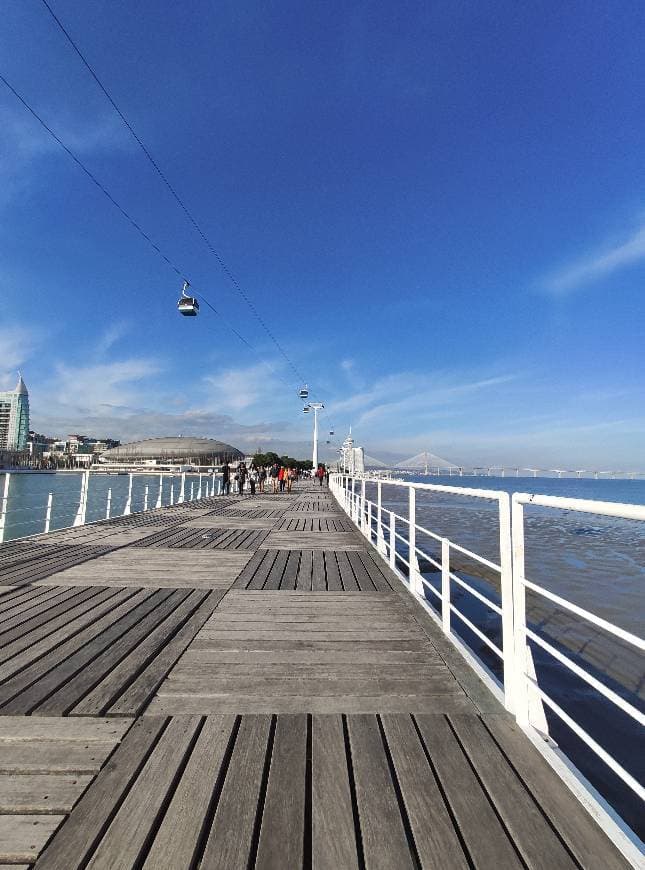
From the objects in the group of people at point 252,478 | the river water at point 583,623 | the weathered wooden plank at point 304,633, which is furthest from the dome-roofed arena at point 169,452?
the weathered wooden plank at point 304,633

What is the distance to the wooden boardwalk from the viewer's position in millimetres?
1181

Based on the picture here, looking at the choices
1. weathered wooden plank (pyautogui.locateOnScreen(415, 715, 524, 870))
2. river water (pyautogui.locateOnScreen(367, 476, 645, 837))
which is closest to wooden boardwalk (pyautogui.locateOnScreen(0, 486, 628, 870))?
weathered wooden plank (pyautogui.locateOnScreen(415, 715, 524, 870))

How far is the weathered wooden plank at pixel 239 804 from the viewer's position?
1.14 meters

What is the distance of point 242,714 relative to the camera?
178cm

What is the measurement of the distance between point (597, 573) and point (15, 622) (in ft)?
32.5

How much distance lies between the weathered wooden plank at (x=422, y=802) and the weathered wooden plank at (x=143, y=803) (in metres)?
0.74

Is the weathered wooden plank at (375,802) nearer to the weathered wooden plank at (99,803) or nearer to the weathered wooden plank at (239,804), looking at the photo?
the weathered wooden plank at (239,804)

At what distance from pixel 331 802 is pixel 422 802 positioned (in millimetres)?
276

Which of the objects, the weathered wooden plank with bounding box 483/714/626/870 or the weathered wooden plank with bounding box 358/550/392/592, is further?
the weathered wooden plank with bounding box 358/550/392/592

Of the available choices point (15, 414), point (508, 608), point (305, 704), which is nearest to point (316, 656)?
point (305, 704)

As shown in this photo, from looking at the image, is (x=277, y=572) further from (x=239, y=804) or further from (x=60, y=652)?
(x=239, y=804)

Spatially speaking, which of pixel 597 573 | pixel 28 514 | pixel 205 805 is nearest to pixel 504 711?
pixel 205 805

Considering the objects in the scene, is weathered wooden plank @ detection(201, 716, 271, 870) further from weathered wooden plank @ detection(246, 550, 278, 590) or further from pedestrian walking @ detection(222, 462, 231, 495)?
pedestrian walking @ detection(222, 462, 231, 495)

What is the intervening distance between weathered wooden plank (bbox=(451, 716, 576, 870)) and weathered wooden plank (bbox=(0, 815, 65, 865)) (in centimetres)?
128
